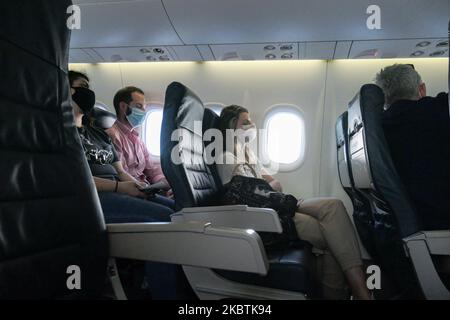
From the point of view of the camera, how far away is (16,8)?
0.78 meters

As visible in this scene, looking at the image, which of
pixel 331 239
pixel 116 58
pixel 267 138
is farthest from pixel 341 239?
pixel 116 58

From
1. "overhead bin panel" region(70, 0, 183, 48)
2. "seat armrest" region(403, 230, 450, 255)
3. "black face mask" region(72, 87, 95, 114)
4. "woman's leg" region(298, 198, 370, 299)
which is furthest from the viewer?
"overhead bin panel" region(70, 0, 183, 48)

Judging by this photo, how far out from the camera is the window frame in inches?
139

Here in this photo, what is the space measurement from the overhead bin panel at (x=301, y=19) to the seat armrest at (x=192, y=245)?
2.00 metres

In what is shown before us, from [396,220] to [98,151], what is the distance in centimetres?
156

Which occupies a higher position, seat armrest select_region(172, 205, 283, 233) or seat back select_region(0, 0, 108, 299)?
seat back select_region(0, 0, 108, 299)

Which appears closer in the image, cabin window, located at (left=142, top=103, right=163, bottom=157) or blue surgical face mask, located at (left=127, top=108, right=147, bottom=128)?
blue surgical face mask, located at (left=127, top=108, right=147, bottom=128)

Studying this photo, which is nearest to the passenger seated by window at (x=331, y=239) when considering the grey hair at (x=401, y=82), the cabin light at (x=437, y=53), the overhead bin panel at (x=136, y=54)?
the grey hair at (x=401, y=82)

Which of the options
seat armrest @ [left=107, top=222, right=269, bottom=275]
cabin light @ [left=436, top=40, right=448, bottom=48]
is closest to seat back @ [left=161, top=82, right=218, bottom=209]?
seat armrest @ [left=107, top=222, right=269, bottom=275]

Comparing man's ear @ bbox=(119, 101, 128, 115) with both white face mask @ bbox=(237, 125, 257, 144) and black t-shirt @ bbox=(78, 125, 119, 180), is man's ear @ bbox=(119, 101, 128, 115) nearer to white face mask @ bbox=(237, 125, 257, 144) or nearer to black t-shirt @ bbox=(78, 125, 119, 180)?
black t-shirt @ bbox=(78, 125, 119, 180)

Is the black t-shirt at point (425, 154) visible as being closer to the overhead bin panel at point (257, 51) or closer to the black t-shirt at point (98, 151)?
the black t-shirt at point (98, 151)

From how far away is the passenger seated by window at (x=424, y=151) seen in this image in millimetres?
1388

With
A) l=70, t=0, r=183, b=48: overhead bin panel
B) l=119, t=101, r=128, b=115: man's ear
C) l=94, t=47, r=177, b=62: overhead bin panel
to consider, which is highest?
l=70, t=0, r=183, b=48: overhead bin panel

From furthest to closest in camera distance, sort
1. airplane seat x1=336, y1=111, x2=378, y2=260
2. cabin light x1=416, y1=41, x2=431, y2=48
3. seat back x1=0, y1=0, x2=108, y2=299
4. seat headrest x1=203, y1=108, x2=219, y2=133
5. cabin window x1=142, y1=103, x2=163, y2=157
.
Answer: cabin window x1=142, y1=103, x2=163, y2=157, cabin light x1=416, y1=41, x2=431, y2=48, seat headrest x1=203, y1=108, x2=219, y2=133, airplane seat x1=336, y1=111, x2=378, y2=260, seat back x1=0, y1=0, x2=108, y2=299
